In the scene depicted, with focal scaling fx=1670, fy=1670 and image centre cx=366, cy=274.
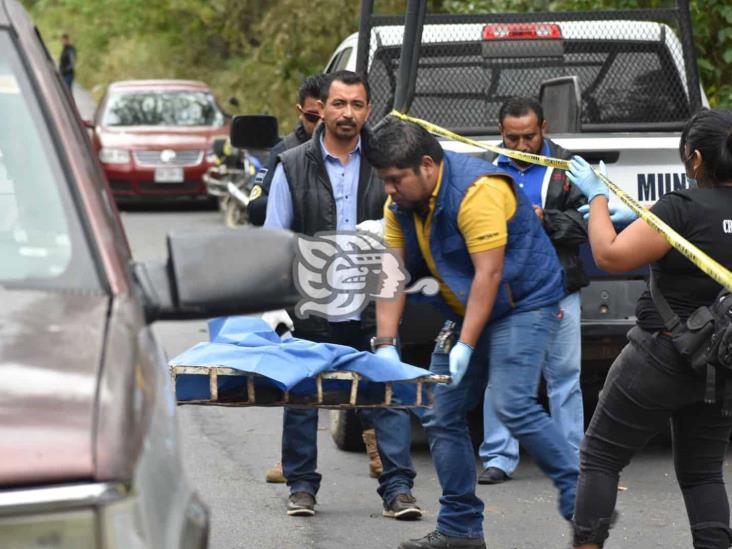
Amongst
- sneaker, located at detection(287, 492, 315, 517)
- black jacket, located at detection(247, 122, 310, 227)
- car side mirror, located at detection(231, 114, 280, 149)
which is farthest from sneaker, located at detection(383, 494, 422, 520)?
car side mirror, located at detection(231, 114, 280, 149)

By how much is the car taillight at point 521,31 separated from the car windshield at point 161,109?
13549 mm

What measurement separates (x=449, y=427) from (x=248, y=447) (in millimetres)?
2633

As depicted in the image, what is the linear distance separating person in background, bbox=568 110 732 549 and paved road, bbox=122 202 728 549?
1093 millimetres

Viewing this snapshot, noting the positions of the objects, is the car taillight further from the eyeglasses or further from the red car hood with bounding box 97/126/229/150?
the red car hood with bounding box 97/126/229/150

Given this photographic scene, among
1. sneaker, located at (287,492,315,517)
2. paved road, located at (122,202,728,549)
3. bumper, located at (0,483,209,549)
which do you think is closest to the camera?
bumper, located at (0,483,209,549)

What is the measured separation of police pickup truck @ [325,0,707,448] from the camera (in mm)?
8883

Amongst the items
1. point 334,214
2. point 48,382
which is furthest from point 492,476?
point 48,382

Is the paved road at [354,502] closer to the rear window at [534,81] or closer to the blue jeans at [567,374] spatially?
the blue jeans at [567,374]

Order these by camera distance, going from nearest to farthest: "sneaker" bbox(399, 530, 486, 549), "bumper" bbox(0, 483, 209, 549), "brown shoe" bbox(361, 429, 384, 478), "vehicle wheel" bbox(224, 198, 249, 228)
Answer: "bumper" bbox(0, 483, 209, 549), "sneaker" bbox(399, 530, 486, 549), "brown shoe" bbox(361, 429, 384, 478), "vehicle wheel" bbox(224, 198, 249, 228)

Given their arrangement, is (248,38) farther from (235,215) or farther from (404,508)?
(404,508)

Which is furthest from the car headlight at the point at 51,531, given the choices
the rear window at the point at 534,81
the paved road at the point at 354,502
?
the rear window at the point at 534,81

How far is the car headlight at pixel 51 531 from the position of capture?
2723mm

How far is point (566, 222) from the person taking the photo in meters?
7.36

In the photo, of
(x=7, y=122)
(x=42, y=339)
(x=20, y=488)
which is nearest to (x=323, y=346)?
(x=7, y=122)
